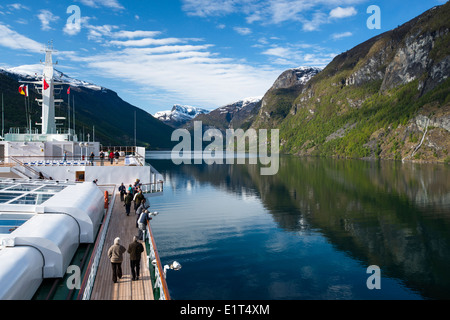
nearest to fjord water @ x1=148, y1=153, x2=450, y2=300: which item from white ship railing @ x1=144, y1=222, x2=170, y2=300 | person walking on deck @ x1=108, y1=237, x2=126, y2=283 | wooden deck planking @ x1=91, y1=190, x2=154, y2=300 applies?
white ship railing @ x1=144, y1=222, x2=170, y2=300

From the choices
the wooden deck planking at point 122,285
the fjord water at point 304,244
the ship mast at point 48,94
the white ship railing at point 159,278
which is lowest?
the fjord water at point 304,244

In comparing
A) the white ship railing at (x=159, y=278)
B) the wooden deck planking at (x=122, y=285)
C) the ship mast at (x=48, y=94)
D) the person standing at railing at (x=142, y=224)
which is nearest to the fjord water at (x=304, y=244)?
the person standing at railing at (x=142, y=224)

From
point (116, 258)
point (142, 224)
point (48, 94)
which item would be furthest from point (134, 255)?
point (48, 94)

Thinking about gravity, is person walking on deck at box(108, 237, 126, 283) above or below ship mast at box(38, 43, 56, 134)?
below

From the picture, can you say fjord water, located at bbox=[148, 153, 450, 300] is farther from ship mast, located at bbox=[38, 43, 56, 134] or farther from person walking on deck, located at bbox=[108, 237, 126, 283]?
ship mast, located at bbox=[38, 43, 56, 134]

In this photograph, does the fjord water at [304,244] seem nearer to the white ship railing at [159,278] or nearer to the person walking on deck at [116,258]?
the white ship railing at [159,278]

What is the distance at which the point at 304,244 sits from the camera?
32.0 metres

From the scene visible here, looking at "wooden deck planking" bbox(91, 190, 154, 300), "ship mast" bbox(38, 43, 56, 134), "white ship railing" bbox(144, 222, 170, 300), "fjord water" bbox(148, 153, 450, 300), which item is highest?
"ship mast" bbox(38, 43, 56, 134)

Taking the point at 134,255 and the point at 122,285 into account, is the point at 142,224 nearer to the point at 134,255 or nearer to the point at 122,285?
the point at 134,255

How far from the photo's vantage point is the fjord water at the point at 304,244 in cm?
2211

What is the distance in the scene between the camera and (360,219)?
41938mm

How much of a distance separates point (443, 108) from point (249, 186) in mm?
118562

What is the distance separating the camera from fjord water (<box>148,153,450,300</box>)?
72.5ft
